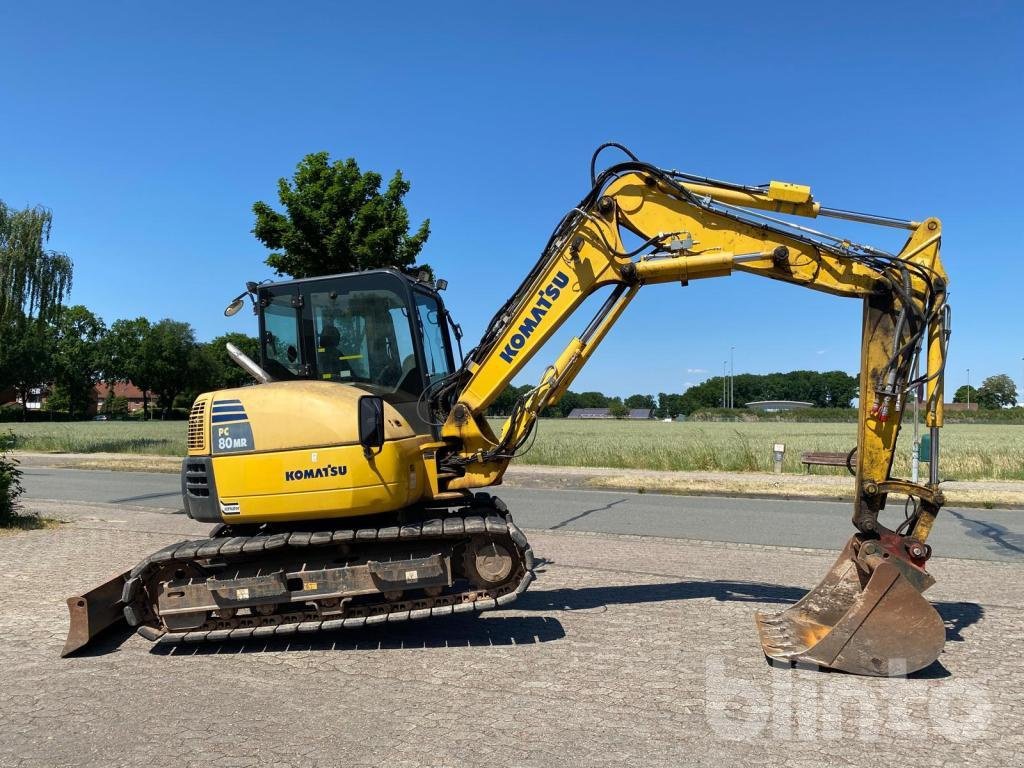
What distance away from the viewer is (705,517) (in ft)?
41.4

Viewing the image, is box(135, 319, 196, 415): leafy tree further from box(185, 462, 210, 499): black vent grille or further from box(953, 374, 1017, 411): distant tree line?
box(953, 374, 1017, 411): distant tree line

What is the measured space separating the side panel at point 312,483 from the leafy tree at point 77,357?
8681 centimetres

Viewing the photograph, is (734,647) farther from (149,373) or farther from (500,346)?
(149,373)

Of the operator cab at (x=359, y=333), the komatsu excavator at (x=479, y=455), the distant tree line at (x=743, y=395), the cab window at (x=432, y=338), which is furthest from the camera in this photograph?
the distant tree line at (x=743, y=395)

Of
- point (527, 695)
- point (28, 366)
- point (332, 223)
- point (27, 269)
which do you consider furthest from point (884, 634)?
point (28, 366)

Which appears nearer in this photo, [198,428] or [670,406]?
[198,428]

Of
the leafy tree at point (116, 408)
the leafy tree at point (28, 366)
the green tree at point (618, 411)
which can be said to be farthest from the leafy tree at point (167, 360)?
the green tree at point (618, 411)

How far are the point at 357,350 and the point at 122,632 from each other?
2971 mm

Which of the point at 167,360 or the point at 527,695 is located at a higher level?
the point at 167,360

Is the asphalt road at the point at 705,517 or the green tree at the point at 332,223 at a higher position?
the green tree at the point at 332,223

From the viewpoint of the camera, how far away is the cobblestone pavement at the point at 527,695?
3.92m

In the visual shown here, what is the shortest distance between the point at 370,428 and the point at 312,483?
59 centimetres

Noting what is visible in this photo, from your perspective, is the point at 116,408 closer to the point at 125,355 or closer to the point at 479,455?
the point at 125,355
